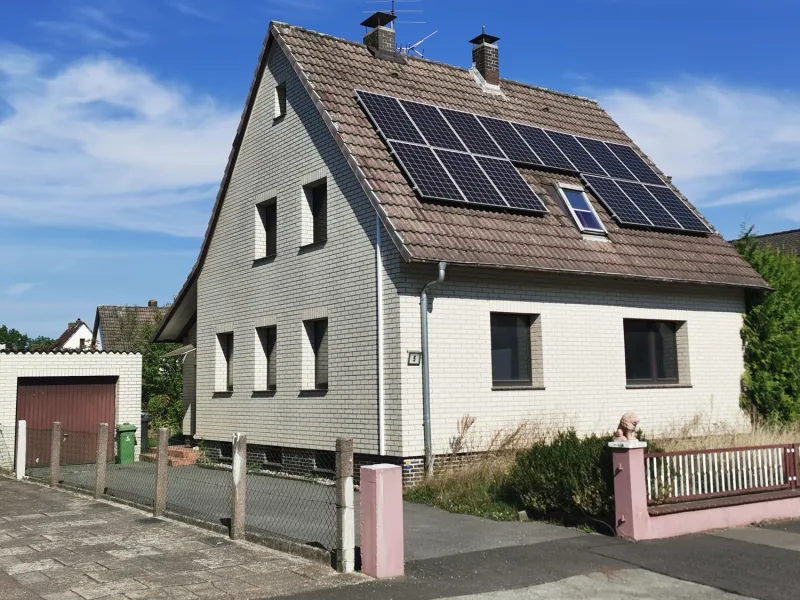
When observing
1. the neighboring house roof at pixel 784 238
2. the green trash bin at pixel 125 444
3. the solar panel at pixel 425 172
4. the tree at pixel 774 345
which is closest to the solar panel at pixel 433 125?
the solar panel at pixel 425 172

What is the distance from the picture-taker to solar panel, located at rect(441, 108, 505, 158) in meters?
16.0

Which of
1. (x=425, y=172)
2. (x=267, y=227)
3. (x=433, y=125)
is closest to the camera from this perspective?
(x=425, y=172)

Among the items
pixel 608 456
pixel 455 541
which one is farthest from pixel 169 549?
pixel 608 456

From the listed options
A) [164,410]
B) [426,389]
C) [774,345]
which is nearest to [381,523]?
[426,389]

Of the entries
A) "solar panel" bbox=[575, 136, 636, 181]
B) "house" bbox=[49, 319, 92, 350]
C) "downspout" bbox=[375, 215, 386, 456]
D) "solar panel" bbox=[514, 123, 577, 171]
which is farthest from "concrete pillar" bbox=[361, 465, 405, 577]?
"house" bbox=[49, 319, 92, 350]

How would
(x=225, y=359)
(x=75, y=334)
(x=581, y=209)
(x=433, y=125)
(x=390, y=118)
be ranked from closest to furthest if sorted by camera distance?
1. (x=390, y=118)
2. (x=433, y=125)
3. (x=581, y=209)
4. (x=225, y=359)
5. (x=75, y=334)

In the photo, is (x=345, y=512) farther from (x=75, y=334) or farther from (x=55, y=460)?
(x=75, y=334)

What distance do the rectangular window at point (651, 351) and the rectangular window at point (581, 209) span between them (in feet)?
6.77

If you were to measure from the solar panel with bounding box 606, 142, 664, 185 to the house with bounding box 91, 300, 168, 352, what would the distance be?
21.3 m

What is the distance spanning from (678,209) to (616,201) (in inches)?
76.4

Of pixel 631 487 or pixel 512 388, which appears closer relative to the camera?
pixel 631 487

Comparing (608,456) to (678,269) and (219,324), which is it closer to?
(678,269)

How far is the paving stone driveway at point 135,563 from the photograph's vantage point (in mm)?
7516

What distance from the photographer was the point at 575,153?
1803 centimetres
